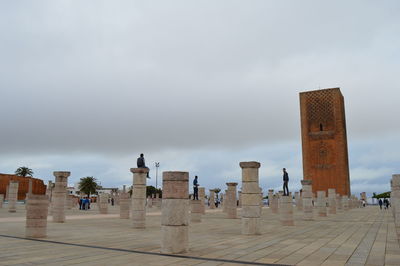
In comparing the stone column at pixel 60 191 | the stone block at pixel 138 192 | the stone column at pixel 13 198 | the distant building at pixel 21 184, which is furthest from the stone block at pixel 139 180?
the distant building at pixel 21 184

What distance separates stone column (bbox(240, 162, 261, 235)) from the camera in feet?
37.1

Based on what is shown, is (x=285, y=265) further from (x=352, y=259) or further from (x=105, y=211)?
(x=105, y=211)

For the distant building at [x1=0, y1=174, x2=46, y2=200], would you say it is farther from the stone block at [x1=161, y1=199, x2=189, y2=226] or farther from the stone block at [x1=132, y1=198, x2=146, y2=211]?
the stone block at [x1=161, y1=199, x2=189, y2=226]

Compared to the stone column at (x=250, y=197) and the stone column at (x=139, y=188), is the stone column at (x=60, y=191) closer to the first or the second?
the stone column at (x=139, y=188)

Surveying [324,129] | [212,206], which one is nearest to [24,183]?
[212,206]

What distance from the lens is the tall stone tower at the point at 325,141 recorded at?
48.2 m

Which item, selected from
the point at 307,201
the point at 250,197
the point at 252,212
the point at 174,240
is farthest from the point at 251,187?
the point at 307,201

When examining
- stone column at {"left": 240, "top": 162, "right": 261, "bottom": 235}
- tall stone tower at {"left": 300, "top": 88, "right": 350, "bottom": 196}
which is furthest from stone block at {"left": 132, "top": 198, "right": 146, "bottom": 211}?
tall stone tower at {"left": 300, "top": 88, "right": 350, "bottom": 196}

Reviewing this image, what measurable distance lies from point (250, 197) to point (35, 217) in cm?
633

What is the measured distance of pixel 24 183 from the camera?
50.2 meters

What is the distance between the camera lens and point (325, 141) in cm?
4944

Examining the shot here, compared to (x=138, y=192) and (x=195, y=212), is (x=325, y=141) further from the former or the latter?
(x=138, y=192)

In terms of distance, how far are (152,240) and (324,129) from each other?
44.5m

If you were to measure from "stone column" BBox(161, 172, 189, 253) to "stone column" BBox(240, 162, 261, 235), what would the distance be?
393 centimetres
